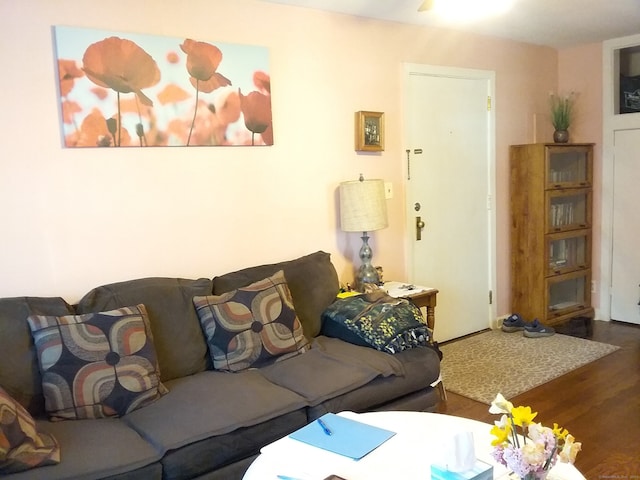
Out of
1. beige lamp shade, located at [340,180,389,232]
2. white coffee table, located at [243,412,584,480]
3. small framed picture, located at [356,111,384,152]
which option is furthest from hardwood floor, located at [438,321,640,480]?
small framed picture, located at [356,111,384,152]

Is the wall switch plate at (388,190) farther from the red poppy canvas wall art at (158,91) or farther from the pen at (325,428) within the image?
the pen at (325,428)

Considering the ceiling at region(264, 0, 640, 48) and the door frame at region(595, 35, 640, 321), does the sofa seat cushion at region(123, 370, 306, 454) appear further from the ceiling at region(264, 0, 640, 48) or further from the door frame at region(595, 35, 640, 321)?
the door frame at region(595, 35, 640, 321)

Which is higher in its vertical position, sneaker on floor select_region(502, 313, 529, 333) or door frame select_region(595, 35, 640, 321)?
door frame select_region(595, 35, 640, 321)

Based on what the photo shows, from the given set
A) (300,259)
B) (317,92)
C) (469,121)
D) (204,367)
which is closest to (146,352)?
(204,367)

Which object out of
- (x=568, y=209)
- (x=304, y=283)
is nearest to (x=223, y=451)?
(x=304, y=283)

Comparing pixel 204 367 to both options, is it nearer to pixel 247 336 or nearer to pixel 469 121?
pixel 247 336

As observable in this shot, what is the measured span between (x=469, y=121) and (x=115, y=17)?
265 cm

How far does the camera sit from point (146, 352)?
2438 mm

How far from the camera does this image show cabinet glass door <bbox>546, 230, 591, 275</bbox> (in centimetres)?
477

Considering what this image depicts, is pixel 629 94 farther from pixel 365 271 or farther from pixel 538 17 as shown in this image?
pixel 365 271

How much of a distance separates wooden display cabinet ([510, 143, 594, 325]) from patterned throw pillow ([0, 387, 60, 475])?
3.78 metres

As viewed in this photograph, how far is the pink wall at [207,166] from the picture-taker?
2.58 m

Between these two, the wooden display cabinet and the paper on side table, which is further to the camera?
the wooden display cabinet

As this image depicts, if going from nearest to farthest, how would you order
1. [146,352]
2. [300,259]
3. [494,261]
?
[146,352] < [300,259] < [494,261]
